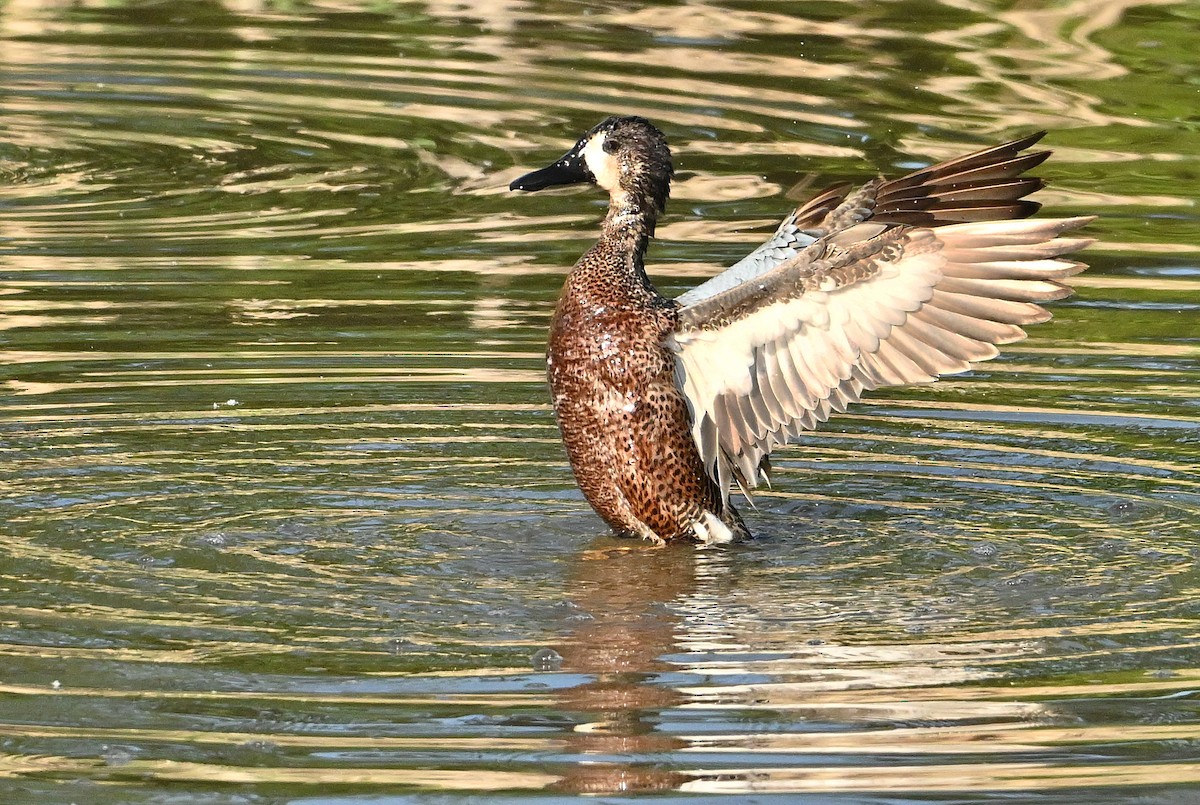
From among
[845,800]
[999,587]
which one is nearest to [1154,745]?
[845,800]

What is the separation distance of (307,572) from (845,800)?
7.14ft

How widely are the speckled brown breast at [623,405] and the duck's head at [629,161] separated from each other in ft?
1.26

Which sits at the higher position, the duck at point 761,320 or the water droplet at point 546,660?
the duck at point 761,320

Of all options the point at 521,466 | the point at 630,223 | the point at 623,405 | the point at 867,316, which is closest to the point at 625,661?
the point at 623,405

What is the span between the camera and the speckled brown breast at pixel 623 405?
702cm

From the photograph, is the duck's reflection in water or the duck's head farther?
the duck's head

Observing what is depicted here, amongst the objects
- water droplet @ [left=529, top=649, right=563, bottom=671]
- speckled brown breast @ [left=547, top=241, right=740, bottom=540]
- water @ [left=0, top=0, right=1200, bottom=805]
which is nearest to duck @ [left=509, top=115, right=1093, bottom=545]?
speckled brown breast @ [left=547, top=241, right=740, bottom=540]

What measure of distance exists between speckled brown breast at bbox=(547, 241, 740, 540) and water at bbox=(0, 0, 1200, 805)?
0.17 m

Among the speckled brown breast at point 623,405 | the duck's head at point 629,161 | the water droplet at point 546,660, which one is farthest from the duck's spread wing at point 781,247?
the water droplet at point 546,660

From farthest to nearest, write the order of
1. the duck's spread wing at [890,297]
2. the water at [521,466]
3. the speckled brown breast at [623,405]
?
1. the speckled brown breast at [623,405]
2. the duck's spread wing at [890,297]
3. the water at [521,466]

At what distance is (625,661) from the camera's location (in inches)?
224

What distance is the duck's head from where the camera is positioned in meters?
7.39

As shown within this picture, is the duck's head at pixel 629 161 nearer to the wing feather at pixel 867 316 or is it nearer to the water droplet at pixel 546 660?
the wing feather at pixel 867 316

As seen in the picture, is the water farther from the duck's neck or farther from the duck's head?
the duck's head
